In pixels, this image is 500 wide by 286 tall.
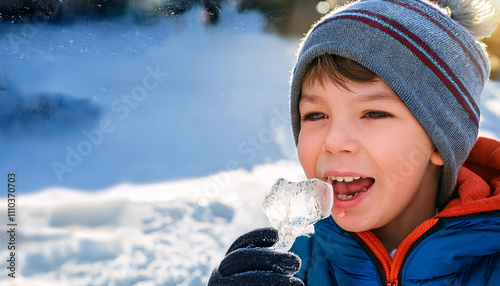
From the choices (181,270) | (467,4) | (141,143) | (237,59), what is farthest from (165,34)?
(467,4)

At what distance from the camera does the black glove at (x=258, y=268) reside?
4.58ft

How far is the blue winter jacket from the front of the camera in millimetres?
1503

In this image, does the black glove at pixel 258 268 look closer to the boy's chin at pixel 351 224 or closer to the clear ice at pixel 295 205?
the clear ice at pixel 295 205

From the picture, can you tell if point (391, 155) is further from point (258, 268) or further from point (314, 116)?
point (258, 268)

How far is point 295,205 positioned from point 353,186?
0.24 metres

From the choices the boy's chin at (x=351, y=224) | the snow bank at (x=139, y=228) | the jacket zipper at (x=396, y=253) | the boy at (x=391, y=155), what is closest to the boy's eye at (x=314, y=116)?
the boy at (x=391, y=155)

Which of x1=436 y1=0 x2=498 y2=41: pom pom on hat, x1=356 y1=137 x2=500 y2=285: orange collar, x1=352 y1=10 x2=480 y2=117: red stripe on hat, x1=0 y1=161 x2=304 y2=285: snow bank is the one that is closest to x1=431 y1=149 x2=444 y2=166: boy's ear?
x1=356 y1=137 x2=500 y2=285: orange collar

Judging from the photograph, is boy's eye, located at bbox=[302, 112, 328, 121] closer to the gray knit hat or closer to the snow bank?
the gray knit hat

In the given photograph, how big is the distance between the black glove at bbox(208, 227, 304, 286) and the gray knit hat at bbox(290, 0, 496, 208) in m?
0.69

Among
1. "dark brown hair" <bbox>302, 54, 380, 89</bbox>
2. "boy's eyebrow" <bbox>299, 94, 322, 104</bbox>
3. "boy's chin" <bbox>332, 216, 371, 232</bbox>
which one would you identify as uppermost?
"dark brown hair" <bbox>302, 54, 380, 89</bbox>

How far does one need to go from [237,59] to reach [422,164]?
428cm

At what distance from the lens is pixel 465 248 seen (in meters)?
1.50

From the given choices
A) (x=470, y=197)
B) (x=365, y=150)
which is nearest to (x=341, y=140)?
(x=365, y=150)

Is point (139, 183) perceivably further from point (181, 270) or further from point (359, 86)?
point (359, 86)
